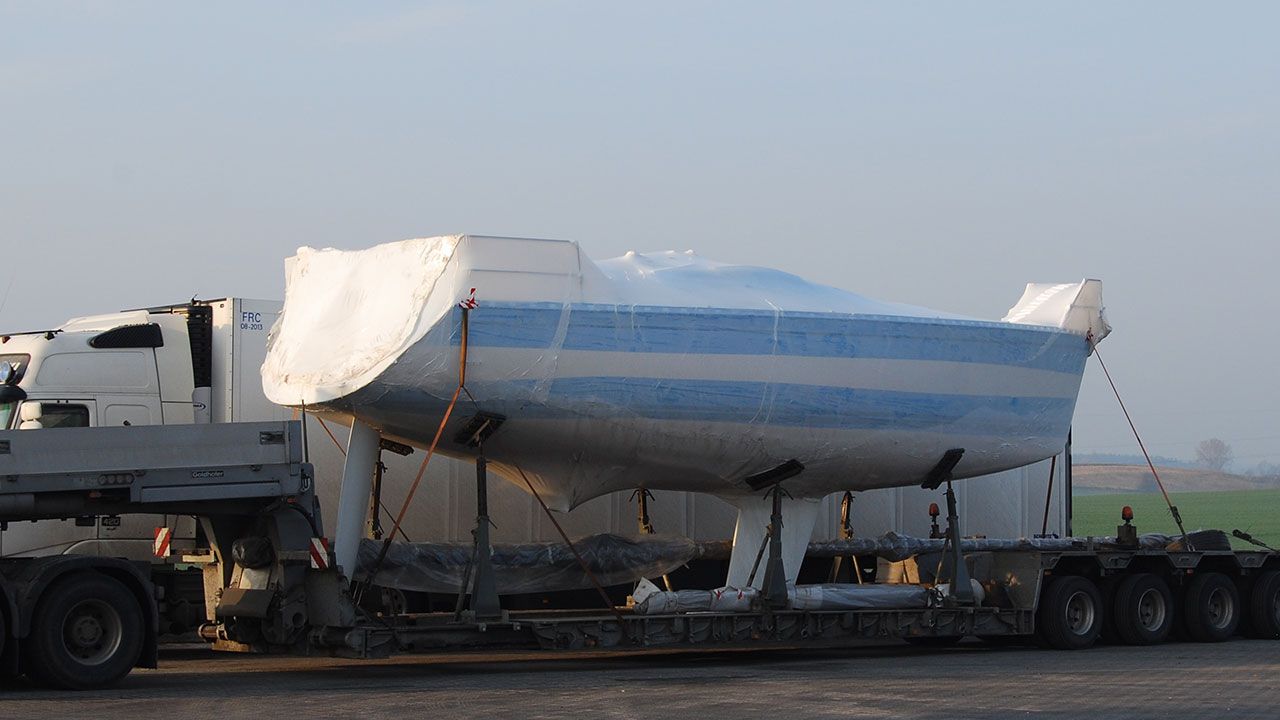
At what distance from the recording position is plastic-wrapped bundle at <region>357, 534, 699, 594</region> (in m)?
16.4

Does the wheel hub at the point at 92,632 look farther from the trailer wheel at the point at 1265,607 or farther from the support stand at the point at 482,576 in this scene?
the trailer wheel at the point at 1265,607

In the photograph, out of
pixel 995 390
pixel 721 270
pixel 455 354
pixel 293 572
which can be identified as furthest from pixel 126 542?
pixel 995 390

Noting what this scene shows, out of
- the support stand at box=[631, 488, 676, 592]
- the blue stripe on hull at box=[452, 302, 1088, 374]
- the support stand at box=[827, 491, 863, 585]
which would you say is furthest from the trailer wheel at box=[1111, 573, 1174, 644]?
the support stand at box=[631, 488, 676, 592]

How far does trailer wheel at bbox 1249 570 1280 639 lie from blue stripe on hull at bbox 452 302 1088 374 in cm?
430

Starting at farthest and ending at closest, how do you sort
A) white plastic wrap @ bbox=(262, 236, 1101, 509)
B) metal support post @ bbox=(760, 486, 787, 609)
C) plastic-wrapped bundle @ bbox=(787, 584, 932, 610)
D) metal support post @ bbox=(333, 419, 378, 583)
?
1. plastic-wrapped bundle @ bbox=(787, 584, 932, 610)
2. metal support post @ bbox=(760, 486, 787, 609)
3. metal support post @ bbox=(333, 419, 378, 583)
4. white plastic wrap @ bbox=(262, 236, 1101, 509)

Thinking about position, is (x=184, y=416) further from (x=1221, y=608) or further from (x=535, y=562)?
(x=1221, y=608)

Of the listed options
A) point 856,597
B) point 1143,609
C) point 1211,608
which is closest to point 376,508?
point 856,597

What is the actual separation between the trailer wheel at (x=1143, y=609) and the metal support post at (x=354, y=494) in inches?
354

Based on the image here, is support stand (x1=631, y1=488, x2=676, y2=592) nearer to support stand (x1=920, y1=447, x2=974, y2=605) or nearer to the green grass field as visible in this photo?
support stand (x1=920, y1=447, x2=974, y2=605)

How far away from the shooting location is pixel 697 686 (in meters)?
14.6

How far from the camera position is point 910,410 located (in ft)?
57.5

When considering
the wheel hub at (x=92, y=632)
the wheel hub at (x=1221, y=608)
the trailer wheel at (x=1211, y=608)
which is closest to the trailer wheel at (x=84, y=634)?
the wheel hub at (x=92, y=632)

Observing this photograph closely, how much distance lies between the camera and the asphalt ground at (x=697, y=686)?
12.6m

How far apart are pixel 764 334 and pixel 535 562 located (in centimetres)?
329
